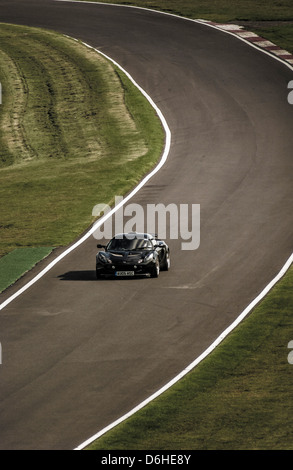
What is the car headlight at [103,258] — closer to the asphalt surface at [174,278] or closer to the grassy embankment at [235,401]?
the asphalt surface at [174,278]

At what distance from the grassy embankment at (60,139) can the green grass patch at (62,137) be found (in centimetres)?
6

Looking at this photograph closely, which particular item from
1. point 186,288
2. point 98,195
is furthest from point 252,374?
point 98,195

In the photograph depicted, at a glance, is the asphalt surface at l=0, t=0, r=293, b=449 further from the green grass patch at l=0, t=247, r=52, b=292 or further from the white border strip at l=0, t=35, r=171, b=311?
the green grass patch at l=0, t=247, r=52, b=292

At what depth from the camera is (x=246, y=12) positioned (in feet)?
268

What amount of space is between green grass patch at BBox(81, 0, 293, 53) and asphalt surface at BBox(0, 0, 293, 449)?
19.5ft

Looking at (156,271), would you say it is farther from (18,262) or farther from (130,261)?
(18,262)

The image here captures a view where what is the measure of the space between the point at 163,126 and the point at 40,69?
17.6m

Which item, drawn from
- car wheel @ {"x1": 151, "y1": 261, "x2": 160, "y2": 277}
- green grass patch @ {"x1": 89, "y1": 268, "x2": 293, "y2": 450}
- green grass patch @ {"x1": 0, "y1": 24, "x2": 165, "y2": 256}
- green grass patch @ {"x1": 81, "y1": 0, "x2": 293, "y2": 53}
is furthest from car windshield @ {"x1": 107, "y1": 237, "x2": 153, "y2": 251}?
green grass patch @ {"x1": 81, "y1": 0, "x2": 293, "y2": 53}

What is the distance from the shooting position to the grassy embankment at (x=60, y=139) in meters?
41.9

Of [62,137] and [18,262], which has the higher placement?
[62,137]

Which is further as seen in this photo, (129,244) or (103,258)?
(129,244)

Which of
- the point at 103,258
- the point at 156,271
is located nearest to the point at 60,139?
the point at 103,258

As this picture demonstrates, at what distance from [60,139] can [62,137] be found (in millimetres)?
240

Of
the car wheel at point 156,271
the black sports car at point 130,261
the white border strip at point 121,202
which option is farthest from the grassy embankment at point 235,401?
the white border strip at point 121,202
